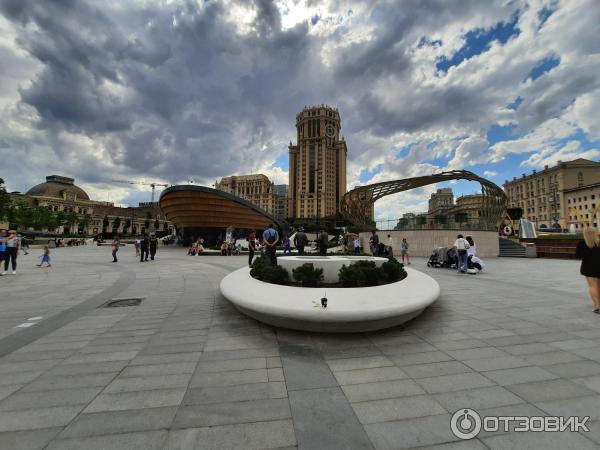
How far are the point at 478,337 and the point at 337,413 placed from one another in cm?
315

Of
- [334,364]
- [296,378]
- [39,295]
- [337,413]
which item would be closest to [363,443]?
[337,413]

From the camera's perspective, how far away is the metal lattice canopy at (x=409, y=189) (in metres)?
28.6

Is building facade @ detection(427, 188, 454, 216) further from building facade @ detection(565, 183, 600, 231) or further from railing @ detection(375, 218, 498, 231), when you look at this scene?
railing @ detection(375, 218, 498, 231)

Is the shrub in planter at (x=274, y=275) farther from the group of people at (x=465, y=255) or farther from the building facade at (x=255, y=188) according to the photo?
the building facade at (x=255, y=188)

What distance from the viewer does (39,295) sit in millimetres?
7410

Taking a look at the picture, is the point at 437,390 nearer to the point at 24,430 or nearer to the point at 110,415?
the point at 110,415

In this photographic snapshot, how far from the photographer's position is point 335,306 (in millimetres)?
4227

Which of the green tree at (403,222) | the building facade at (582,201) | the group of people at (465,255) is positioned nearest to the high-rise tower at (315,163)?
the building facade at (582,201)

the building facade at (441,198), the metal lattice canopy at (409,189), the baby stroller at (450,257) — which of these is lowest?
the baby stroller at (450,257)

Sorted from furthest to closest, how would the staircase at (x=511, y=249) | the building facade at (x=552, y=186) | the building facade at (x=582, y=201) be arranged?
the building facade at (x=552, y=186), the building facade at (x=582, y=201), the staircase at (x=511, y=249)

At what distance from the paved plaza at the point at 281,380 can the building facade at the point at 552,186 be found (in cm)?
10163

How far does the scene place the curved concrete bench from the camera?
401 centimetres

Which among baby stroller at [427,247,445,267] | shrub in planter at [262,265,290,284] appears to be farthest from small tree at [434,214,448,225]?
shrub in planter at [262,265,290,284]

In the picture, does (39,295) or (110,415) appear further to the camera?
(39,295)
